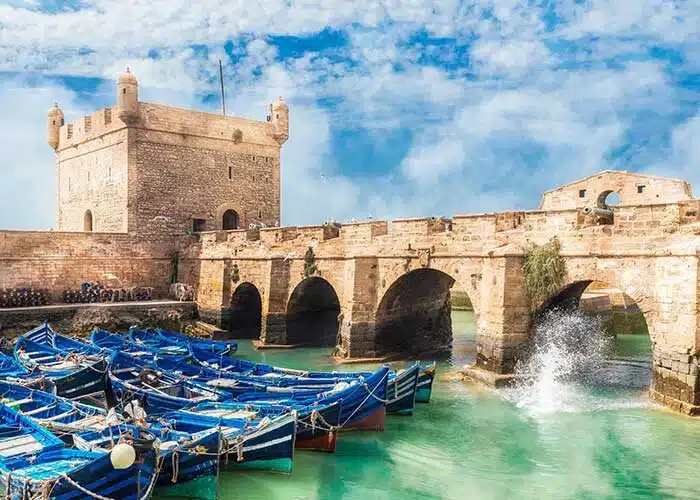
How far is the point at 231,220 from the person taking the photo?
3158 cm

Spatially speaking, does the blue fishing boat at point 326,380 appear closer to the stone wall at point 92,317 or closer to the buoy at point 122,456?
the buoy at point 122,456

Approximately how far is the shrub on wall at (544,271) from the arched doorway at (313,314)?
9109 mm

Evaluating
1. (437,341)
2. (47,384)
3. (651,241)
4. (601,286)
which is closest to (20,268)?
(47,384)

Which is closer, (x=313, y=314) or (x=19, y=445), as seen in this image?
(x=19, y=445)

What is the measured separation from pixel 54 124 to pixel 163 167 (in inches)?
343

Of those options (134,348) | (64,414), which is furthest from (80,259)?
(64,414)

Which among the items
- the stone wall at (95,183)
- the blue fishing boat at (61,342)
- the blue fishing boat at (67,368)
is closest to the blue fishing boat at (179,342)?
the blue fishing boat at (61,342)

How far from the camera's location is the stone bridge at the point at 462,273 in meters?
13.0

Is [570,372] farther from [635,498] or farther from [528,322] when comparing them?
[635,498]

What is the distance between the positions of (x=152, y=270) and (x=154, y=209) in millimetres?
2745

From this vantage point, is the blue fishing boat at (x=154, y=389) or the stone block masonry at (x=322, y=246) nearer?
the blue fishing boat at (x=154, y=389)

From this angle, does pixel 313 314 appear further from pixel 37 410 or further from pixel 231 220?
pixel 37 410

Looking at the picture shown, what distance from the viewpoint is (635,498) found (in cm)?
945

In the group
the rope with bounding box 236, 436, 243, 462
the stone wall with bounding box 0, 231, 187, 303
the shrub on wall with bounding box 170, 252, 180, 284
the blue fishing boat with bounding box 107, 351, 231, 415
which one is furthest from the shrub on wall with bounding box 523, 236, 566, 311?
the shrub on wall with bounding box 170, 252, 180, 284
